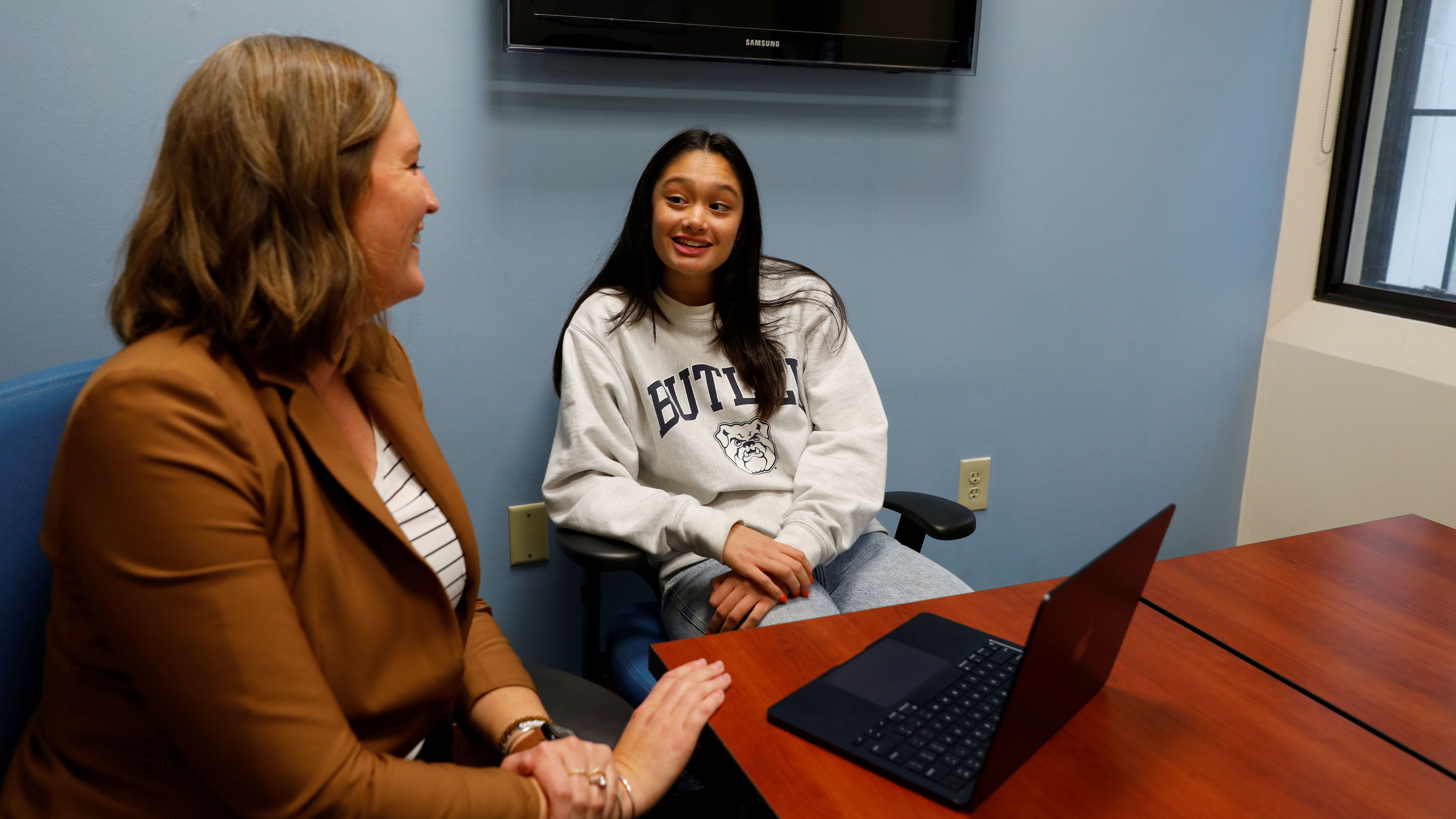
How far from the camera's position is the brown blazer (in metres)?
0.75

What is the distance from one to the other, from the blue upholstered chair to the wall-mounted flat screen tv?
3.54 ft

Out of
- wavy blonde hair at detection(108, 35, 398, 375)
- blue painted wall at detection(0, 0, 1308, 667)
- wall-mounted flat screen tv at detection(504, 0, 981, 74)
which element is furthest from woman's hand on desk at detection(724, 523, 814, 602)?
wall-mounted flat screen tv at detection(504, 0, 981, 74)

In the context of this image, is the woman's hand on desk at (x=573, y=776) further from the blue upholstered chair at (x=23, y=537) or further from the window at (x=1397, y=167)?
the window at (x=1397, y=167)

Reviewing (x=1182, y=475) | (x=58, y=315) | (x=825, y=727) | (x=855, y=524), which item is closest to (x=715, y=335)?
(x=855, y=524)

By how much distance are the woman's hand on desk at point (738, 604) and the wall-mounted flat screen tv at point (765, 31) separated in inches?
40.0

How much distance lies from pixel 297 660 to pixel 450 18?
133 centimetres

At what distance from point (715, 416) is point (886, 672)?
82 cm

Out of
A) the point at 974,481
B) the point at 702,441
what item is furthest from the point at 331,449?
the point at 974,481

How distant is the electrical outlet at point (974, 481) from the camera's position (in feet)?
7.98

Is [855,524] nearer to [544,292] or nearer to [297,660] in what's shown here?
[544,292]

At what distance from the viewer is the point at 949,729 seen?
906 mm

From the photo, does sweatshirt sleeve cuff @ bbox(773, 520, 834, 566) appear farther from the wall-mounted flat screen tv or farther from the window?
the window

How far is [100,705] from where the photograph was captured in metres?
0.84

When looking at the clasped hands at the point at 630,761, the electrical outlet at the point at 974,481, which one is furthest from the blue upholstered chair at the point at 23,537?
the electrical outlet at the point at 974,481
